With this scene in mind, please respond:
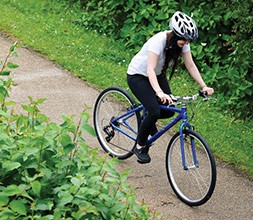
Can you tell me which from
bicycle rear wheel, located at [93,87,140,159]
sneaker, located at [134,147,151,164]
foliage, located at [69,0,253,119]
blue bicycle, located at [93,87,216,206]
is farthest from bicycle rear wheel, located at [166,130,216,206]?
foliage, located at [69,0,253,119]

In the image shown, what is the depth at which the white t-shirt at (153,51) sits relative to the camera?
238 inches

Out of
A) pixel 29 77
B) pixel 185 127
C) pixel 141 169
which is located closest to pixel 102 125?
pixel 141 169

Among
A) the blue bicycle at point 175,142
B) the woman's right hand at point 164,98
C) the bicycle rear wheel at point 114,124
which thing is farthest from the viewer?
the bicycle rear wheel at point 114,124

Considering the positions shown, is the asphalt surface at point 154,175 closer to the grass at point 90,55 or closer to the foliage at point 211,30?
the grass at point 90,55

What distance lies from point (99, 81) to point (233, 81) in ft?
6.00

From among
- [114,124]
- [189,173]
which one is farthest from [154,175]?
[114,124]

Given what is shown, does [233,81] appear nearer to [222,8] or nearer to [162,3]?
[222,8]

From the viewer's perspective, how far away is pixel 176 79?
10234 mm

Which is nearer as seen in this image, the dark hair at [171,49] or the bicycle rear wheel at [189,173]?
the dark hair at [171,49]

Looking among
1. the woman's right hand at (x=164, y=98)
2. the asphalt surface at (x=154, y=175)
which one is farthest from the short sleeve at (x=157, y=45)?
the asphalt surface at (x=154, y=175)

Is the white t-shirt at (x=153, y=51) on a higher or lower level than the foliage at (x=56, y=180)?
lower

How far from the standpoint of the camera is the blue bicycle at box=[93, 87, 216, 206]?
6.18 meters

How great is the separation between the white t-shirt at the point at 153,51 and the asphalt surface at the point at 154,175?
1067 mm

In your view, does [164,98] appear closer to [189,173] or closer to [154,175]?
[189,173]
